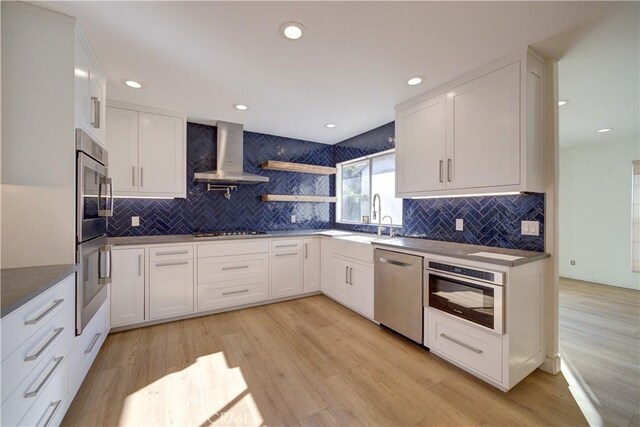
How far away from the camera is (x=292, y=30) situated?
167cm

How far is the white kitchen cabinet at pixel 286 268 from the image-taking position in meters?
3.36

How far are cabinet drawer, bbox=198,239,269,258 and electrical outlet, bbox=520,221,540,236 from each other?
2678 mm

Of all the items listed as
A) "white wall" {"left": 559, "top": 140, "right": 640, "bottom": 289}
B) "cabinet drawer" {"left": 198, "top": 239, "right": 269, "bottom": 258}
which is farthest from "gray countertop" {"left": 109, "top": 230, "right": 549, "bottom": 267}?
"white wall" {"left": 559, "top": 140, "right": 640, "bottom": 289}

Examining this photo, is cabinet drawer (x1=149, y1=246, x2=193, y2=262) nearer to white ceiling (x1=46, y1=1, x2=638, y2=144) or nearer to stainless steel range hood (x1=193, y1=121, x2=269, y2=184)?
stainless steel range hood (x1=193, y1=121, x2=269, y2=184)

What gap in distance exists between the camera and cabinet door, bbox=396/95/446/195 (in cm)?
242

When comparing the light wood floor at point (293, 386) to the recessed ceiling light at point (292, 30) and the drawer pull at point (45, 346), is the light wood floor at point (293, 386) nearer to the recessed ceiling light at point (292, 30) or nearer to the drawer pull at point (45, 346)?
the drawer pull at point (45, 346)

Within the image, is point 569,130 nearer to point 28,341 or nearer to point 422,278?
point 422,278

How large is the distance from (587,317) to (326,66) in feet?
13.1

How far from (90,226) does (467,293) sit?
278cm

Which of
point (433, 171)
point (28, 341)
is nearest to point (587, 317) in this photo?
point (433, 171)

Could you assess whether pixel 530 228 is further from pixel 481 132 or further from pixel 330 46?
pixel 330 46

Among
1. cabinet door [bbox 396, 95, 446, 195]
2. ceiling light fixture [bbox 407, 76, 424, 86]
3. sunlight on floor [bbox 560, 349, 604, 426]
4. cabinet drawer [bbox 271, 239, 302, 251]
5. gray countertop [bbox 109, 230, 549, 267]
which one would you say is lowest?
sunlight on floor [bbox 560, 349, 604, 426]

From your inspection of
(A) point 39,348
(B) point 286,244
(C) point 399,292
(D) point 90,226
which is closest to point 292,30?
(D) point 90,226

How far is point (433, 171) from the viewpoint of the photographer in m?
2.48
